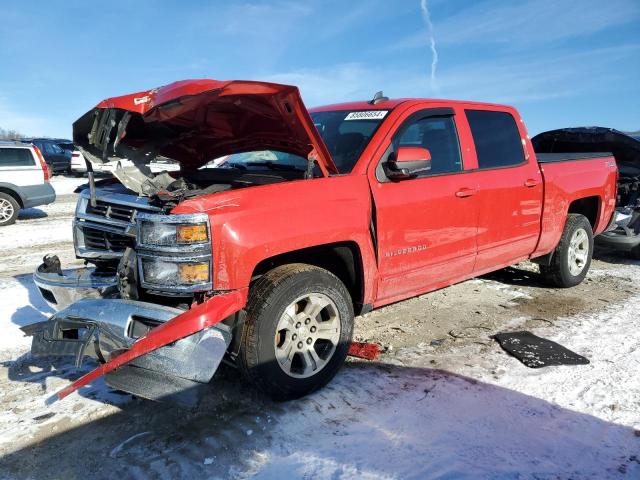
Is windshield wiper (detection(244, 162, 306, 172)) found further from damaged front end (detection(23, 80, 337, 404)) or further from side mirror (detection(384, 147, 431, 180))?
side mirror (detection(384, 147, 431, 180))

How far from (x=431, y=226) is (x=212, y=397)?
6.69ft

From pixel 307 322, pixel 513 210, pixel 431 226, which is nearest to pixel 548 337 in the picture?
pixel 513 210

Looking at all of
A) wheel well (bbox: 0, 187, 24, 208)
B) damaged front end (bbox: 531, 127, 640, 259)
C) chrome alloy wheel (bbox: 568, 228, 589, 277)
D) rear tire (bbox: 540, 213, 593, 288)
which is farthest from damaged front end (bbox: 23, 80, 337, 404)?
wheel well (bbox: 0, 187, 24, 208)

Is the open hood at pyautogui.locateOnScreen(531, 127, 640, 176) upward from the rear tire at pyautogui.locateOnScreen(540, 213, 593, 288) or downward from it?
upward

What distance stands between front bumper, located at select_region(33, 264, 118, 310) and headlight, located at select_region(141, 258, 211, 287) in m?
0.43

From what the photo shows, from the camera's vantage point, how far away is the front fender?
2467 millimetres

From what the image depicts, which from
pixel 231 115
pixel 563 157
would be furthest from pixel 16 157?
pixel 563 157

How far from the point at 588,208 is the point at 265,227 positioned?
478cm

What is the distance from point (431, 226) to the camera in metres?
3.71

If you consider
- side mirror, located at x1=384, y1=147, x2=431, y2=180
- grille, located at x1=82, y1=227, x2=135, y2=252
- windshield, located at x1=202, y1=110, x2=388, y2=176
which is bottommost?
grille, located at x1=82, y1=227, x2=135, y2=252

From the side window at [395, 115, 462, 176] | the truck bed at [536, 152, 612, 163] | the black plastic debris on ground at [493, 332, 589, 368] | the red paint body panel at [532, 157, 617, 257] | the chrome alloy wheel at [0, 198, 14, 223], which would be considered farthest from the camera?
the chrome alloy wheel at [0, 198, 14, 223]

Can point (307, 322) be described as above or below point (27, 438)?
above

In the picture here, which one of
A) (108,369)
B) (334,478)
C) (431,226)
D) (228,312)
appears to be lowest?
(334,478)

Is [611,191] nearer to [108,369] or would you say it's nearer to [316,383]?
[316,383]
